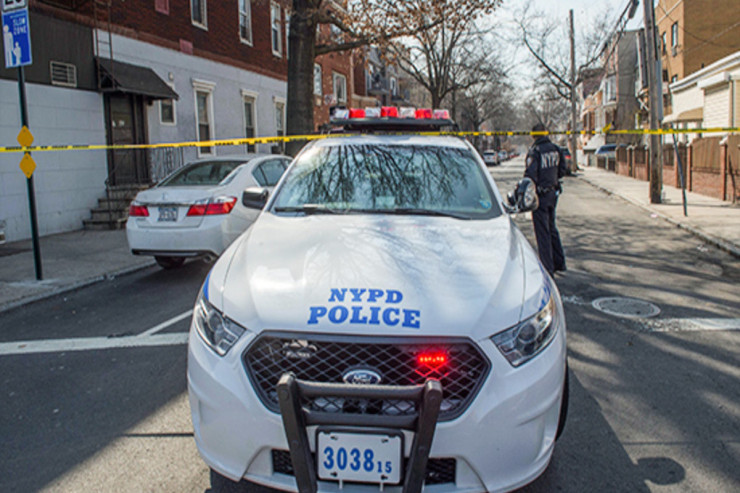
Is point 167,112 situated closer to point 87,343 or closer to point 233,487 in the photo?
point 87,343

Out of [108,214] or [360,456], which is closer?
[360,456]

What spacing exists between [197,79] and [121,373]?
14757 mm

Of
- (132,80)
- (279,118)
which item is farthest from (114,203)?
(279,118)

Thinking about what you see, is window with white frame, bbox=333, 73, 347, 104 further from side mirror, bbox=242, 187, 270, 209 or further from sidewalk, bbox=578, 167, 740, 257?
side mirror, bbox=242, 187, 270, 209

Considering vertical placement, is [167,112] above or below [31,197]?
above

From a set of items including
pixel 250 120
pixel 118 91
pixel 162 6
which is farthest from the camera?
pixel 250 120

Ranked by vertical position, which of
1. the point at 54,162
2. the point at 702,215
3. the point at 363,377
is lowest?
the point at 702,215

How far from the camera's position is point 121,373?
460 centimetres

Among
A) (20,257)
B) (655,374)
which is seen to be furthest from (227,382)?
(20,257)

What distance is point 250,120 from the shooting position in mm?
21922

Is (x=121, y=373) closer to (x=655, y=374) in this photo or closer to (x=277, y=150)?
(x=655, y=374)

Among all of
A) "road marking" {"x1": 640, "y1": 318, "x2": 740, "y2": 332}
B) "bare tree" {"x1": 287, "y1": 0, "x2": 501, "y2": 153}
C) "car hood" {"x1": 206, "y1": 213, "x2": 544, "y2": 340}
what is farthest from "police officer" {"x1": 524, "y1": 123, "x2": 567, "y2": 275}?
"bare tree" {"x1": 287, "y1": 0, "x2": 501, "y2": 153}

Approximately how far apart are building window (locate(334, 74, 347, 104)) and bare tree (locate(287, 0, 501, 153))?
1625cm

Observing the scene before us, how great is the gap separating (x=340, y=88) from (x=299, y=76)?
18127mm
